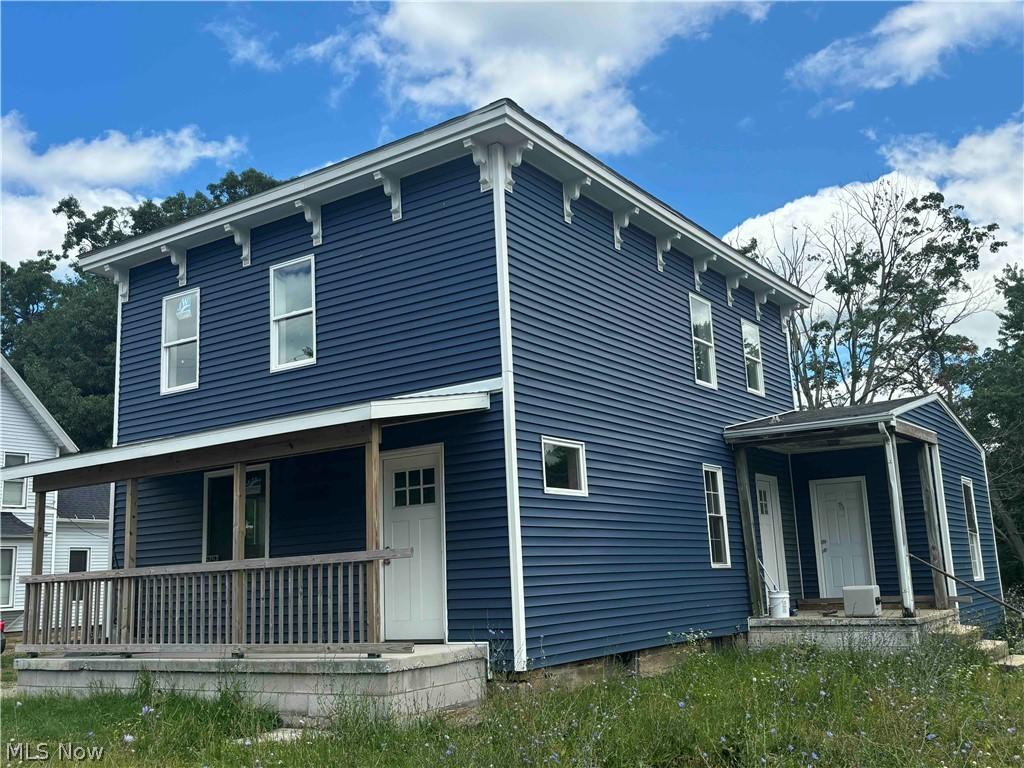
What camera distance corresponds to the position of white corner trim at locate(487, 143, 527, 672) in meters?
9.74

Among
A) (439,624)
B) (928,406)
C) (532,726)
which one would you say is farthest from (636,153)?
(532,726)

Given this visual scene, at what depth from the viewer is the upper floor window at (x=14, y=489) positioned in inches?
1074

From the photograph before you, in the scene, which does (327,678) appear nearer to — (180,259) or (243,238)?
(243,238)

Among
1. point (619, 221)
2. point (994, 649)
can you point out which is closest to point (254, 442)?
point (619, 221)

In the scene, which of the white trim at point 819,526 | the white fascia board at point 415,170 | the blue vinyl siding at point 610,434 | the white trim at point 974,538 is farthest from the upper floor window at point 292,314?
the white trim at point 974,538

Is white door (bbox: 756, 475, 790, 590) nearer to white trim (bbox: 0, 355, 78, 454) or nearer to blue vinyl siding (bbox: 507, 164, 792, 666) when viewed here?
blue vinyl siding (bbox: 507, 164, 792, 666)

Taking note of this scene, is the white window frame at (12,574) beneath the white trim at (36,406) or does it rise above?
beneath

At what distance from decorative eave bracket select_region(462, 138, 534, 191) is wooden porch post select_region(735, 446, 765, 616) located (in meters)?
6.19

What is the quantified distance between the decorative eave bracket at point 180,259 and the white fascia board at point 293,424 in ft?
11.2

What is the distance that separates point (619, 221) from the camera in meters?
13.0

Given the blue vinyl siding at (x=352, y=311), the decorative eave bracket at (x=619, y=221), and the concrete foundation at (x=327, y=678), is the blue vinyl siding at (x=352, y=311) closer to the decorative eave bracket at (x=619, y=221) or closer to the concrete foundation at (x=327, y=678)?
the decorative eave bracket at (x=619, y=221)

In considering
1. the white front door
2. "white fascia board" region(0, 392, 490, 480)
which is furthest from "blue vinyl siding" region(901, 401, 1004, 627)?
"white fascia board" region(0, 392, 490, 480)

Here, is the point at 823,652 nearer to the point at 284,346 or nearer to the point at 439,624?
the point at 439,624

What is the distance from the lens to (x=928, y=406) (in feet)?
51.7
